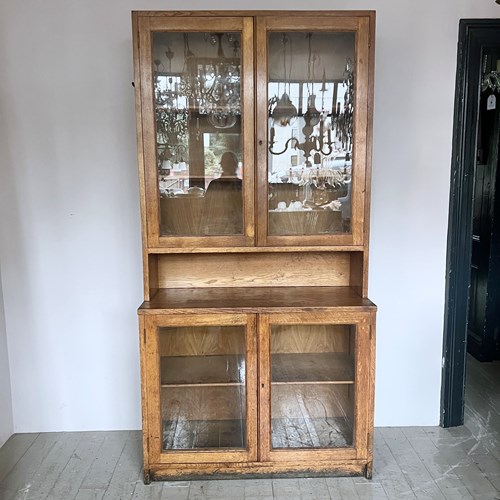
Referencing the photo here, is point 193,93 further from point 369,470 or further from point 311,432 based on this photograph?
point 369,470

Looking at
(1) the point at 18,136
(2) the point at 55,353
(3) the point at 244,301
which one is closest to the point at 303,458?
(3) the point at 244,301

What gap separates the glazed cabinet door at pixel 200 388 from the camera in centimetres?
213

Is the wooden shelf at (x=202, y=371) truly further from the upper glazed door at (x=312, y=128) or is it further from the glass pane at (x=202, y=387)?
the upper glazed door at (x=312, y=128)

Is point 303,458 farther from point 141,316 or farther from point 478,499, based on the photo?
point 141,316

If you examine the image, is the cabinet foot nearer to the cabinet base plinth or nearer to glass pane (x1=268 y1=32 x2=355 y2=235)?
the cabinet base plinth

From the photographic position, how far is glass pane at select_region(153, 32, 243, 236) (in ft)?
6.90

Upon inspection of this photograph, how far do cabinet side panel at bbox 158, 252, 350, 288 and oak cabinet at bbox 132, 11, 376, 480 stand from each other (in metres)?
0.17

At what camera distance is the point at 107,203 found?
2.50m

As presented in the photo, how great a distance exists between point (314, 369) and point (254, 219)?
2.49 feet

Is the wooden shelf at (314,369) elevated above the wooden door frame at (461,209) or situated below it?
below


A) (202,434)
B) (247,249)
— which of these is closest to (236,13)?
(247,249)

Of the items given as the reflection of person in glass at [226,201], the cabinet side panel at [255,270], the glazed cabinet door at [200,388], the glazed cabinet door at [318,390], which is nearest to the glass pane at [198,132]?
the reflection of person in glass at [226,201]

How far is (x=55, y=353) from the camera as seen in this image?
8.54 ft

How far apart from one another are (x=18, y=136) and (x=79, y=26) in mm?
618
